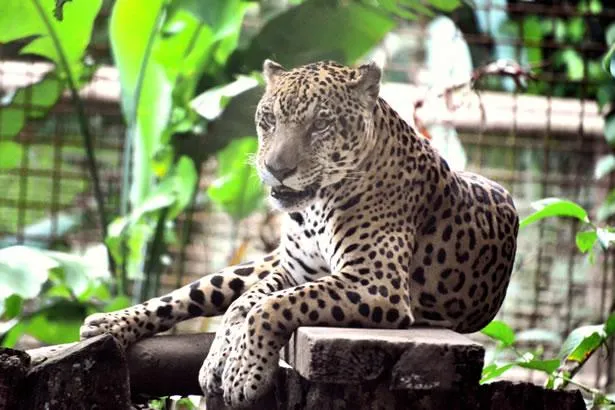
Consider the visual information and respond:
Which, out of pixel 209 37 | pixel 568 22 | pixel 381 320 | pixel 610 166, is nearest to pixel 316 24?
pixel 209 37

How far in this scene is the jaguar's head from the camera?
342cm

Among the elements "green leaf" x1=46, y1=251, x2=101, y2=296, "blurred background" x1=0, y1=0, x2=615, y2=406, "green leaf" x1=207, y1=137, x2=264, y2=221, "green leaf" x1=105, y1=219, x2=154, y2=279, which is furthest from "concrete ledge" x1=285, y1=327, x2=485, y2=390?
"green leaf" x1=207, y1=137, x2=264, y2=221

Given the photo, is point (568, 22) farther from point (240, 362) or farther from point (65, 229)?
point (240, 362)

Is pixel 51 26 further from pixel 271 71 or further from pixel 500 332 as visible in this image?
pixel 500 332

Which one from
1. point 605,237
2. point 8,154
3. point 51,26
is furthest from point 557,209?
point 8,154

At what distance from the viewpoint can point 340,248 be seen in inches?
140

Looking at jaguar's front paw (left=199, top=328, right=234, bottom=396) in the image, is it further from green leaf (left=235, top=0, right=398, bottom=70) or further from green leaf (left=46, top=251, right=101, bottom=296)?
green leaf (left=235, top=0, right=398, bottom=70)

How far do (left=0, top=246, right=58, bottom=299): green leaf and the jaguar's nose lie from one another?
1.73 m

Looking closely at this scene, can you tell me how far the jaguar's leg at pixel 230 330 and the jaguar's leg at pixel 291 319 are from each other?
8 cm

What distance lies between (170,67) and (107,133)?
49.2 inches

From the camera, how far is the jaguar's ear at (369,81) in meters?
3.58

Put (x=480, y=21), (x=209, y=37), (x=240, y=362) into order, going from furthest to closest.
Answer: (x=480, y=21)
(x=209, y=37)
(x=240, y=362)

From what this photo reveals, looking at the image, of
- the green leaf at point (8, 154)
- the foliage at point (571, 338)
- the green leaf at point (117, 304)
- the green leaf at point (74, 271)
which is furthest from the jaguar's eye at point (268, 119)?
the green leaf at point (8, 154)

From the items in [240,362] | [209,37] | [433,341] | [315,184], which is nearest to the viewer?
[433,341]
